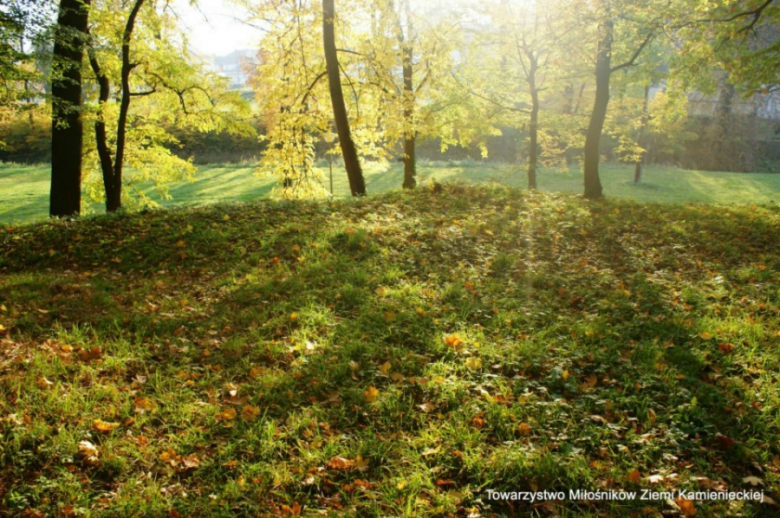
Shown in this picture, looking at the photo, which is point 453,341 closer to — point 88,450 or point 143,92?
point 88,450

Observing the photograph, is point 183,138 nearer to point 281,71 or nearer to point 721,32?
point 281,71

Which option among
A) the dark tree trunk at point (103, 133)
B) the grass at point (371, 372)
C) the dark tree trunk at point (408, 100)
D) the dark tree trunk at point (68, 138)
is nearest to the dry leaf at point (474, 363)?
the grass at point (371, 372)

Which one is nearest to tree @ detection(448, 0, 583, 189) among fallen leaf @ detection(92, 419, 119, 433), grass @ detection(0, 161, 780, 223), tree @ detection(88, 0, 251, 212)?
grass @ detection(0, 161, 780, 223)

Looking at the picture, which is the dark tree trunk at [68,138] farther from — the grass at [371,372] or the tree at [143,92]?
the grass at [371,372]

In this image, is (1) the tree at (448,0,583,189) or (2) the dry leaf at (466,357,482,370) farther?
(1) the tree at (448,0,583,189)

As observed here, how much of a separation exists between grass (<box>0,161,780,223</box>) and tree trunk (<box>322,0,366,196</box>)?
29.7ft

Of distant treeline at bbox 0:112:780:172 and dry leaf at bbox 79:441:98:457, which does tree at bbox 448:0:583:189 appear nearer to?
dry leaf at bbox 79:441:98:457

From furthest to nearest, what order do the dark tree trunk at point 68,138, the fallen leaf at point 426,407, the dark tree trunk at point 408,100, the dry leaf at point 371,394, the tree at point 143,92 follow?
the dark tree trunk at point 408,100 → the tree at point 143,92 → the dark tree trunk at point 68,138 → the dry leaf at point 371,394 → the fallen leaf at point 426,407

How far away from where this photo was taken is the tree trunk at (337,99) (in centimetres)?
1074

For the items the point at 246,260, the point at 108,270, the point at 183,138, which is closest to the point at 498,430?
the point at 246,260

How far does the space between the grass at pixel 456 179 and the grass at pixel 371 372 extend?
557 inches

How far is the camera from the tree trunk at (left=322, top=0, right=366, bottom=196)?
1074cm

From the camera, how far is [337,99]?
36.8 ft

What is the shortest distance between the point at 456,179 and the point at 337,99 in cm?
1018
